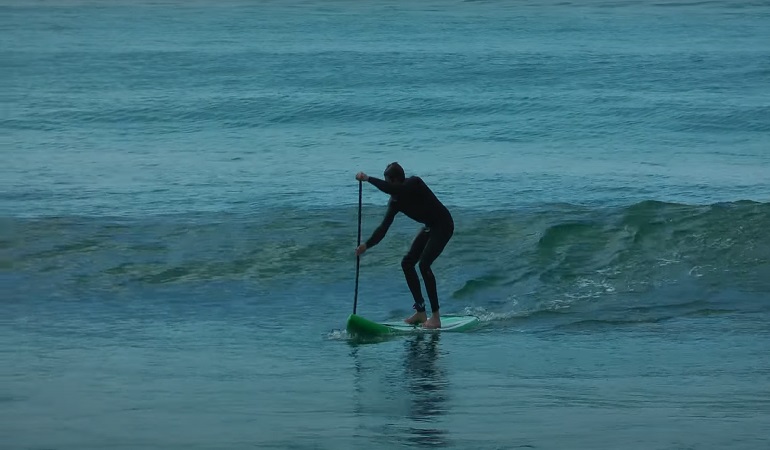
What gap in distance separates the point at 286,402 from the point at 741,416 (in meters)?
3.44

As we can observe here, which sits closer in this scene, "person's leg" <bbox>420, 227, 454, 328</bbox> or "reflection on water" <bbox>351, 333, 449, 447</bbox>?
"reflection on water" <bbox>351, 333, 449, 447</bbox>

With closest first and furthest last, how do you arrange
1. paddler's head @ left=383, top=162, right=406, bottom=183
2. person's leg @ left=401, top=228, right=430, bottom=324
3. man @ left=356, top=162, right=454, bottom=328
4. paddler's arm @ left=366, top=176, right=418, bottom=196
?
paddler's arm @ left=366, top=176, right=418, bottom=196, paddler's head @ left=383, top=162, right=406, bottom=183, man @ left=356, top=162, right=454, bottom=328, person's leg @ left=401, top=228, right=430, bottom=324

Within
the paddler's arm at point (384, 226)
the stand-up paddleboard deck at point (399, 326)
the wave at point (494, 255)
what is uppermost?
the paddler's arm at point (384, 226)

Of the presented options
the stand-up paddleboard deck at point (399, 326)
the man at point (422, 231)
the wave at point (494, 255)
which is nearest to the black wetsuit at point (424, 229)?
the man at point (422, 231)

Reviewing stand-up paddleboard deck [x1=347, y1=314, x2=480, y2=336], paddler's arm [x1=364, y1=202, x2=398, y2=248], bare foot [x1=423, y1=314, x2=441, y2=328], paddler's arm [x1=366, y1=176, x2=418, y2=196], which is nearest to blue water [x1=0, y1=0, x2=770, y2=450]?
stand-up paddleboard deck [x1=347, y1=314, x2=480, y2=336]

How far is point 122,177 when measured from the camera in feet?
82.5

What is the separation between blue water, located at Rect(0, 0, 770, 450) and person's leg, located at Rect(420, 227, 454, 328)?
1.47 ft

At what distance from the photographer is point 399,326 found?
13336 millimetres

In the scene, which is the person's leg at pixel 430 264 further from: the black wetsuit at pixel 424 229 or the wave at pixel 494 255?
the wave at pixel 494 255

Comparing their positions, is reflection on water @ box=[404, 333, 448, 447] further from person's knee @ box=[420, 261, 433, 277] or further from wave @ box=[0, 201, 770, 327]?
wave @ box=[0, 201, 770, 327]

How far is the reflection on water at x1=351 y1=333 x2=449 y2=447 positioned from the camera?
9047 millimetres

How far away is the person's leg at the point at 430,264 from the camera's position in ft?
43.7

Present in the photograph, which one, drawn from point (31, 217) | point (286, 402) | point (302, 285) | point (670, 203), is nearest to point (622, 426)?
point (286, 402)

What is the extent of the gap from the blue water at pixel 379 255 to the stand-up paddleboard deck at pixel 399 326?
0.20 metres
